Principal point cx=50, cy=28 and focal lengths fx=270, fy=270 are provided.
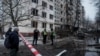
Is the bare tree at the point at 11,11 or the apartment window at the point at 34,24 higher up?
the bare tree at the point at 11,11

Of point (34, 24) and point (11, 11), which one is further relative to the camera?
point (34, 24)

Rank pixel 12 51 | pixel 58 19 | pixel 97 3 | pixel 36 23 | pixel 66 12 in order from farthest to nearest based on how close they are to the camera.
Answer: pixel 66 12
pixel 58 19
pixel 36 23
pixel 97 3
pixel 12 51

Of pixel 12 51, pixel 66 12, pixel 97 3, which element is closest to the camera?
pixel 12 51

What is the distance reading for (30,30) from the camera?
50500mm

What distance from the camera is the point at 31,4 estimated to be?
169 ft

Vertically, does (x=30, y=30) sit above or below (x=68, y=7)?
below

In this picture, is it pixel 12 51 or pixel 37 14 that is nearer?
pixel 12 51

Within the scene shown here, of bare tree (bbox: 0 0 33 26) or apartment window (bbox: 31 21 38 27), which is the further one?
apartment window (bbox: 31 21 38 27)

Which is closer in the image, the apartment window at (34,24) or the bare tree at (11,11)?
the bare tree at (11,11)

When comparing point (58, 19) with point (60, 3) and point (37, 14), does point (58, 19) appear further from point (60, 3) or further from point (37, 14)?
point (37, 14)

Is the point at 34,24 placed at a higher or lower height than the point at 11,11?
lower

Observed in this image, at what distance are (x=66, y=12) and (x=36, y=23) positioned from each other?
40.1 metres

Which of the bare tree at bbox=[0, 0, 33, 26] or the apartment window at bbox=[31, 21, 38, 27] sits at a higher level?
the bare tree at bbox=[0, 0, 33, 26]

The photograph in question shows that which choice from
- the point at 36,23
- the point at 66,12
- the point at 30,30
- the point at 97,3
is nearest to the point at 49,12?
the point at 36,23
